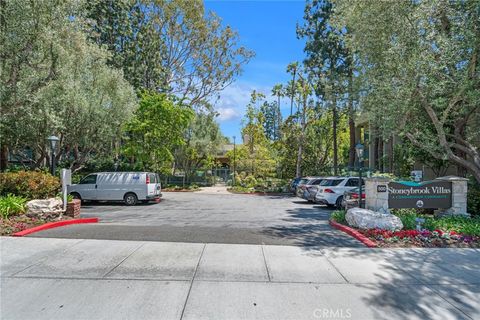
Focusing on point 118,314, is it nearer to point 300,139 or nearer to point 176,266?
point 176,266

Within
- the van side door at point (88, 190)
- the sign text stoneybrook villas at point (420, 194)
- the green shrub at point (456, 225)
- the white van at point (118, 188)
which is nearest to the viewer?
the green shrub at point (456, 225)

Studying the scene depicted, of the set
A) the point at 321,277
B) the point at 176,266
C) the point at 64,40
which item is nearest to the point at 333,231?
the point at 321,277

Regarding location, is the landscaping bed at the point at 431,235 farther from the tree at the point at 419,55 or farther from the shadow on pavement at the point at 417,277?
the tree at the point at 419,55

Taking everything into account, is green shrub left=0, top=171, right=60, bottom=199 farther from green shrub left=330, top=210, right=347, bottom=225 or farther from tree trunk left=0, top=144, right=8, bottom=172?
tree trunk left=0, top=144, right=8, bottom=172

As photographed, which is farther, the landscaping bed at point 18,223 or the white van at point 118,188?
the white van at point 118,188

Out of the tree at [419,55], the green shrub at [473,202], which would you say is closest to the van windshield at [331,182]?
the tree at [419,55]

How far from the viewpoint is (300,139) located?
3003 cm

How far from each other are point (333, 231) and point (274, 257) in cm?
346

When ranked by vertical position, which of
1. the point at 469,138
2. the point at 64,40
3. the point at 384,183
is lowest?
the point at 384,183

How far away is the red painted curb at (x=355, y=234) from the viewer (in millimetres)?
7551

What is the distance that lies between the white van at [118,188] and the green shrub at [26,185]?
6352 millimetres

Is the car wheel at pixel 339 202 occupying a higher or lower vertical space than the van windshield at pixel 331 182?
lower

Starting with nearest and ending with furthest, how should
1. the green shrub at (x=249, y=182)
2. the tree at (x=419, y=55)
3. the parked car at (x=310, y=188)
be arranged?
the tree at (x=419, y=55) < the parked car at (x=310, y=188) < the green shrub at (x=249, y=182)

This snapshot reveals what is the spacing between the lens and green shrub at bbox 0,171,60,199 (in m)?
10.7
